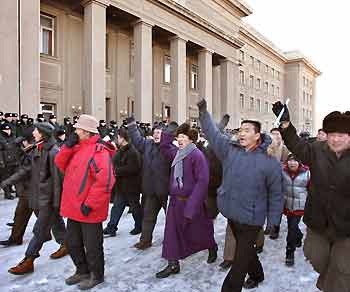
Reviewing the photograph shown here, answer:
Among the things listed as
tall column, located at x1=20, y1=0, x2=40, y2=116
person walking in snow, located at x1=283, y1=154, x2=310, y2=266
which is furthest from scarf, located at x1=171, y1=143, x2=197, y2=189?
tall column, located at x1=20, y1=0, x2=40, y2=116

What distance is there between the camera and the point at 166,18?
24328mm

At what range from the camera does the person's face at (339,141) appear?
2.91 m

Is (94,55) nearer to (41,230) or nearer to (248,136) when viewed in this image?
(41,230)

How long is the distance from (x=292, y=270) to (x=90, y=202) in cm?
291

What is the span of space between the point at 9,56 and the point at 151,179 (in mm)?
11473

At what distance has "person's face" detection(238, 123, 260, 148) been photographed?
3.71 m

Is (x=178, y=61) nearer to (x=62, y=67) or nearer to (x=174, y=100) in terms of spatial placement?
(x=174, y=100)

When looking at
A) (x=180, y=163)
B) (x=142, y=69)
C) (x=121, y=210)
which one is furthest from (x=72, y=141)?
(x=142, y=69)

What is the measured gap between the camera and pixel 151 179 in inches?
229

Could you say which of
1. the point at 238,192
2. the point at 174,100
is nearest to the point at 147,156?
the point at 238,192

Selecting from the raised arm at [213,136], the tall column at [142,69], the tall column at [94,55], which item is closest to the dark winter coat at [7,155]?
the raised arm at [213,136]

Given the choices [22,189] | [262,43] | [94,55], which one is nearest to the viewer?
[22,189]

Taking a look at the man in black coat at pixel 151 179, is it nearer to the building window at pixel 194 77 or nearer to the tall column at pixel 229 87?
the building window at pixel 194 77

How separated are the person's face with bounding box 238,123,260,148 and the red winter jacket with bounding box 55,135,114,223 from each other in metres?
1.58
